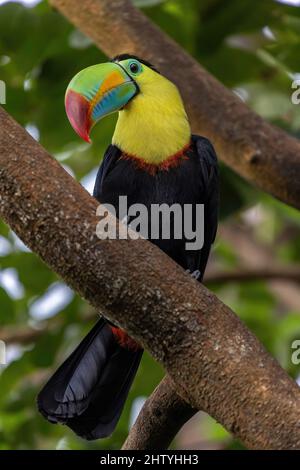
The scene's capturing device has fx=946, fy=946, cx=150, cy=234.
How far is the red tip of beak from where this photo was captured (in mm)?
3025

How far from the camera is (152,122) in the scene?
338 cm

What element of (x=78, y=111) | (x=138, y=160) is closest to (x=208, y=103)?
(x=138, y=160)

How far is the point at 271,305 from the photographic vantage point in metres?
5.53

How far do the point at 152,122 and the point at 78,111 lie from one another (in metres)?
0.42

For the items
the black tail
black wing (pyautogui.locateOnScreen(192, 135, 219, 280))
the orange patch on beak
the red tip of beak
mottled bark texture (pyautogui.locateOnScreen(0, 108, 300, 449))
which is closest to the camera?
mottled bark texture (pyautogui.locateOnScreen(0, 108, 300, 449))

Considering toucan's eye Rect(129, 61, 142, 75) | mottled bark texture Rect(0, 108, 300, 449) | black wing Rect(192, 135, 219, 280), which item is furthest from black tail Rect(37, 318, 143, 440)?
toucan's eye Rect(129, 61, 142, 75)

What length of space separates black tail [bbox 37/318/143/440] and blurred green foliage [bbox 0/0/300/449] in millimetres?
771

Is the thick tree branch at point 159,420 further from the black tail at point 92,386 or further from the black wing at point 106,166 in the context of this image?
the black wing at point 106,166

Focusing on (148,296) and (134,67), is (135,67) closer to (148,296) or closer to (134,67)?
(134,67)

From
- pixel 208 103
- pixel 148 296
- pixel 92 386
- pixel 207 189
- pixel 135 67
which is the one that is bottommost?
pixel 92 386

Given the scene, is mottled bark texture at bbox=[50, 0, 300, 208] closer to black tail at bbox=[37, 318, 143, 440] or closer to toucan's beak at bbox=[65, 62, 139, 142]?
toucan's beak at bbox=[65, 62, 139, 142]

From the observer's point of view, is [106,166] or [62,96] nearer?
[106,166]

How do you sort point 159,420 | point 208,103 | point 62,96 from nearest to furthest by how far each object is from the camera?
1. point 159,420
2. point 208,103
3. point 62,96

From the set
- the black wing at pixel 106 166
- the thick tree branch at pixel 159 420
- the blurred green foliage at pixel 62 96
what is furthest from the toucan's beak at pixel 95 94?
the thick tree branch at pixel 159 420
